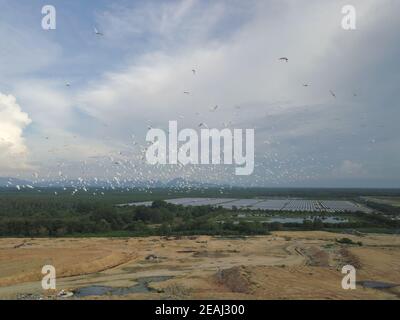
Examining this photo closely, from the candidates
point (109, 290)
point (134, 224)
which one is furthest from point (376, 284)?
point (134, 224)

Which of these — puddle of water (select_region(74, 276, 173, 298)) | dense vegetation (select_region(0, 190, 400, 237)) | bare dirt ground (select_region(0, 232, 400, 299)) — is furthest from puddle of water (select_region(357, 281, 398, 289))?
dense vegetation (select_region(0, 190, 400, 237))

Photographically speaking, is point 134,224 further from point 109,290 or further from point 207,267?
point 109,290

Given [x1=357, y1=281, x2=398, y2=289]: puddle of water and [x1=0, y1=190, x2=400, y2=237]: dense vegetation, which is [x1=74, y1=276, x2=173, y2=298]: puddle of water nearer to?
[x1=357, y1=281, x2=398, y2=289]: puddle of water

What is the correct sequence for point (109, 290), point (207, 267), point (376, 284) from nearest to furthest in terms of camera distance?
→ point (109, 290) < point (376, 284) < point (207, 267)

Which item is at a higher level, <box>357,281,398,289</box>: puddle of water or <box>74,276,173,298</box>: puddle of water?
<box>74,276,173,298</box>: puddle of water

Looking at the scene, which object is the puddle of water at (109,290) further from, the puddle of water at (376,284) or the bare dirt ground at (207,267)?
the puddle of water at (376,284)

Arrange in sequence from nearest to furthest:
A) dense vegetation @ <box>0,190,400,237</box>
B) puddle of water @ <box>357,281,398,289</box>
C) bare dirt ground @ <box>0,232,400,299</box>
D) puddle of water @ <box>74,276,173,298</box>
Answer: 1. bare dirt ground @ <box>0,232,400,299</box>
2. puddle of water @ <box>74,276,173,298</box>
3. puddle of water @ <box>357,281,398,289</box>
4. dense vegetation @ <box>0,190,400,237</box>

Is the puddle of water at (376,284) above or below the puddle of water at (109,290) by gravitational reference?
below

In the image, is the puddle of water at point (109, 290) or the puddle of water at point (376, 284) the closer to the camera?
the puddle of water at point (109, 290)

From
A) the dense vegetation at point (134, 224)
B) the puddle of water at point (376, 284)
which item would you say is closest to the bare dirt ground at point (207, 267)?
the puddle of water at point (376, 284)
